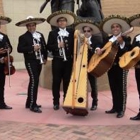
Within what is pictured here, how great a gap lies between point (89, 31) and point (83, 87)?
3.47ft

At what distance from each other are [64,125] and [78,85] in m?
0.71

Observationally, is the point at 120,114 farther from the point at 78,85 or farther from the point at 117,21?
the point at 117,21

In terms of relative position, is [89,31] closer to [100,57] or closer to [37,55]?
[100,57]

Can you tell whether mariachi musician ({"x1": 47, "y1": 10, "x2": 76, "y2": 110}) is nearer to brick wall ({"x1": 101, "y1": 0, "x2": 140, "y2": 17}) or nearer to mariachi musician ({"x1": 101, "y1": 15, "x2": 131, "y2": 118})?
mariachi musician ({"x1": 101, "y1": 15, "x2": 131, "y2": 118})

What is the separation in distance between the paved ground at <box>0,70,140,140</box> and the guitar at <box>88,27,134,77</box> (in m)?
0.88

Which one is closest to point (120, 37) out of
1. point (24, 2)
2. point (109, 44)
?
point (109, 44)

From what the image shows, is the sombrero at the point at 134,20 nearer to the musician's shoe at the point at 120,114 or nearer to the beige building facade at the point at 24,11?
the musician's shoe at the point at 120,114

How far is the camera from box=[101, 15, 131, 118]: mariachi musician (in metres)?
6.06

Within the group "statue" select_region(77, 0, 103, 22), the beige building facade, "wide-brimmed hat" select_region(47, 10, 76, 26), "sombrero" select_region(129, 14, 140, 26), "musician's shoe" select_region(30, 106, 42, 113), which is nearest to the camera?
"sombrero" select_region(129, 14, 140, 26)

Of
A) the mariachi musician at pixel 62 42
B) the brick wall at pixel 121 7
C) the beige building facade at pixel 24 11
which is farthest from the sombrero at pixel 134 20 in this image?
the brick wall at pixel 121 7

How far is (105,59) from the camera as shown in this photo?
19.7 ft

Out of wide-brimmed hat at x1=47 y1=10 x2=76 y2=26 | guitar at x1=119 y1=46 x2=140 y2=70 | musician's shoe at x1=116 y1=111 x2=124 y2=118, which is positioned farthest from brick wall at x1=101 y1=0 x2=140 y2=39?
guitar at x1=119 y1=46 x2=140 y2=70

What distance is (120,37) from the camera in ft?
19.6

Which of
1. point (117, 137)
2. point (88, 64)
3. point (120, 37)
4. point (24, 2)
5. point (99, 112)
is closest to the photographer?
point (117, 137)
